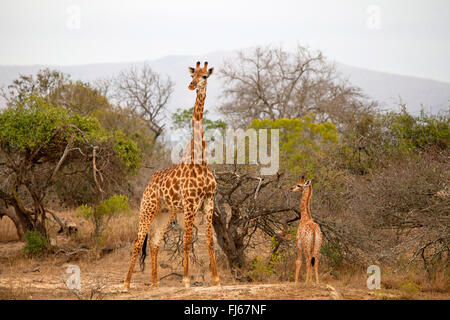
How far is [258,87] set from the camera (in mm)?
34750

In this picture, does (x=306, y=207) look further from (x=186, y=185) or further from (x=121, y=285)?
(x=121, y=285)

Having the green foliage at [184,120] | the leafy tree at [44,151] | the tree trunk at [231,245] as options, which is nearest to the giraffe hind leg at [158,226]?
the tree trunk at [231,245]

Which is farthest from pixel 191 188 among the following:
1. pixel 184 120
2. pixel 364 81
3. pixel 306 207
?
pixel 364 81

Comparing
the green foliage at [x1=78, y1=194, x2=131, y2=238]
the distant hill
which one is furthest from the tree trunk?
the distant hill

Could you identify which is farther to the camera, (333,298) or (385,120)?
(385,120)

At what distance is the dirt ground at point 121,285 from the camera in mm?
7152

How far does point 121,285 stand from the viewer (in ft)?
30.2

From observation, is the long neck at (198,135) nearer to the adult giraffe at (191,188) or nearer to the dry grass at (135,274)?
the adult giraffe at (191,188)

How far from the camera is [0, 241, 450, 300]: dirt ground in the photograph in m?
7.15

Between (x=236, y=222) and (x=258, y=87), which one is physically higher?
(x=258, y=87)

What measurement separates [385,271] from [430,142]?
651 centimetres
